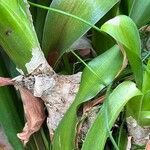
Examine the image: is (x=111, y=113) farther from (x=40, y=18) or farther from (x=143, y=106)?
(x=40, y=18)

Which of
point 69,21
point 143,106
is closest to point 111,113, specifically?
point 143,106

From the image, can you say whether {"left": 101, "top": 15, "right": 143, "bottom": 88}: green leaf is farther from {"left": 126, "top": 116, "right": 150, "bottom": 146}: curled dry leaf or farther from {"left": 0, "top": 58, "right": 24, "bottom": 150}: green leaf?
{"left": 0, "top": 58, "right": 24, "bottom": 150}: green leaf

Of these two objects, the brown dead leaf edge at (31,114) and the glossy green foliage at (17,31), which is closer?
the glossy green foliage at (17,31)

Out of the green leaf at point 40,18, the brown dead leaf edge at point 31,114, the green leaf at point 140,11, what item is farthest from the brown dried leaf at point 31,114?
the green leaf at point 140,11

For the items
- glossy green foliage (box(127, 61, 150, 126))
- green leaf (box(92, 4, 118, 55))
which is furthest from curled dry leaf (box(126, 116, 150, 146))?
green leaf (box(92, 4, 118, 55))

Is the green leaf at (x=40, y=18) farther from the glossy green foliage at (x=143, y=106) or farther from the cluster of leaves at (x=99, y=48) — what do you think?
the glossy green foliage at (x=143, y=106)
